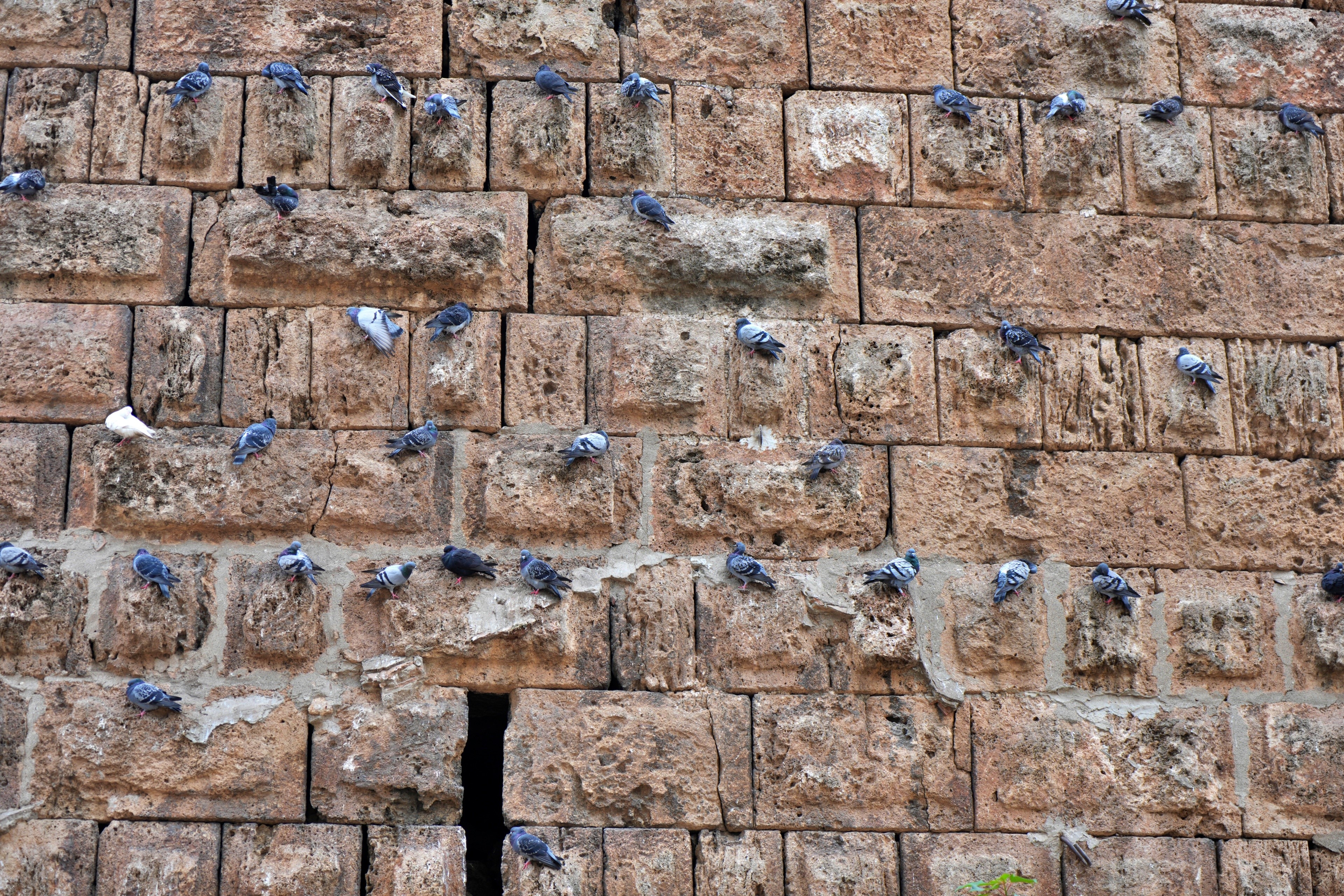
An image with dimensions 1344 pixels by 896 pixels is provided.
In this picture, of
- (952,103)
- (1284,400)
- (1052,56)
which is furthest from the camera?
(1052,56)

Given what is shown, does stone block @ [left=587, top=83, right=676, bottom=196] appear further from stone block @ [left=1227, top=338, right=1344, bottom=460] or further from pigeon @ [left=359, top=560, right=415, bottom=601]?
stone block @ [left=1227, top=338, right=1344, bottom=460]

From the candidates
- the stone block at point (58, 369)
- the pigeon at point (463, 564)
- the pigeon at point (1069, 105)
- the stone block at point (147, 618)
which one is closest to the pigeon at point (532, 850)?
the pigeon at point (463, 564)

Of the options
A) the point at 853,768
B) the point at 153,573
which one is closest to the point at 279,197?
the point at 153,573

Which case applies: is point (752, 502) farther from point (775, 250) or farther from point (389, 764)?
point (389, 764)

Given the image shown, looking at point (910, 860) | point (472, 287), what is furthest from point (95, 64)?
point (910, 860)

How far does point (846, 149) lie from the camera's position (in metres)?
5.68

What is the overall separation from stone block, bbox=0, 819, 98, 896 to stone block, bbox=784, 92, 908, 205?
3.44m

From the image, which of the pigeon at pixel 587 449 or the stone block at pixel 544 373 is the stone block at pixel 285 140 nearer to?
the stone block at pixel 544 373

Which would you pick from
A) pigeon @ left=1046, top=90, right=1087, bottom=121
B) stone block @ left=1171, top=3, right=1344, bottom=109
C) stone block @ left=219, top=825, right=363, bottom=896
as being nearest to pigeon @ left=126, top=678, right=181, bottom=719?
stone block @ left=219, top=825, right=363, bottom=896

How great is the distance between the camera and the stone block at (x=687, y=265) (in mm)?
5434

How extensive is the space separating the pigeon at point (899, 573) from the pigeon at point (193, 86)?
308 centimetres

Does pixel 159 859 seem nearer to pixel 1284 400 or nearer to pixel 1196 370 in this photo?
pixel 1196 370

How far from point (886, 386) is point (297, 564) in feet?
7.34

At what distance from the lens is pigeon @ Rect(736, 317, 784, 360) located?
17.3 feet
